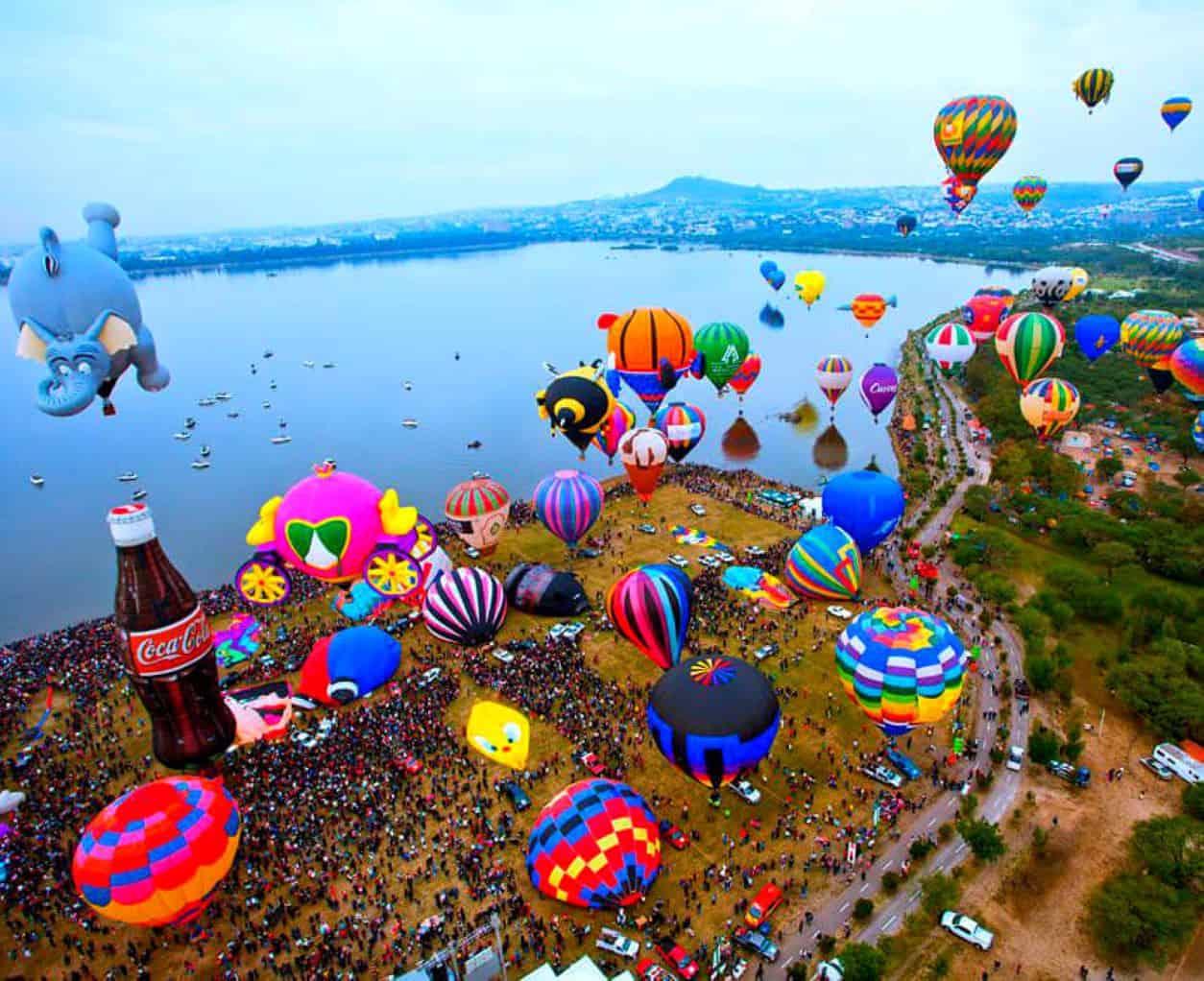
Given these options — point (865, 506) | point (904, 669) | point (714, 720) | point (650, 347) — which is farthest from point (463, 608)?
point (650, 347)

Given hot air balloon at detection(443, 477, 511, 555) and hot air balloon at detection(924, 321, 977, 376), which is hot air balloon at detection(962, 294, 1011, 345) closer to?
hot air balloon at detection(924, 321, 977, 376)

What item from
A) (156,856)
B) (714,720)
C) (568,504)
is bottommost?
(156,856)

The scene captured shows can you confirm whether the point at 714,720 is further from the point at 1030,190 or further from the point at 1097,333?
the point at 1030,190

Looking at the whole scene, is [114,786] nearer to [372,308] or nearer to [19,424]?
[19,424]

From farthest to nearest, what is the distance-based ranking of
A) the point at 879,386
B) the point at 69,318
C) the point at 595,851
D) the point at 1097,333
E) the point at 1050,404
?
the point at 1097,333 < the point at 879,386 < the point at 1050,404 < the point at 69,318 < the point at 595,851

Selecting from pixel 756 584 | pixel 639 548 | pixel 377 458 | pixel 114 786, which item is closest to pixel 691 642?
pixel 756 584

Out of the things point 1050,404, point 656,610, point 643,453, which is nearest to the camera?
point 656,610
